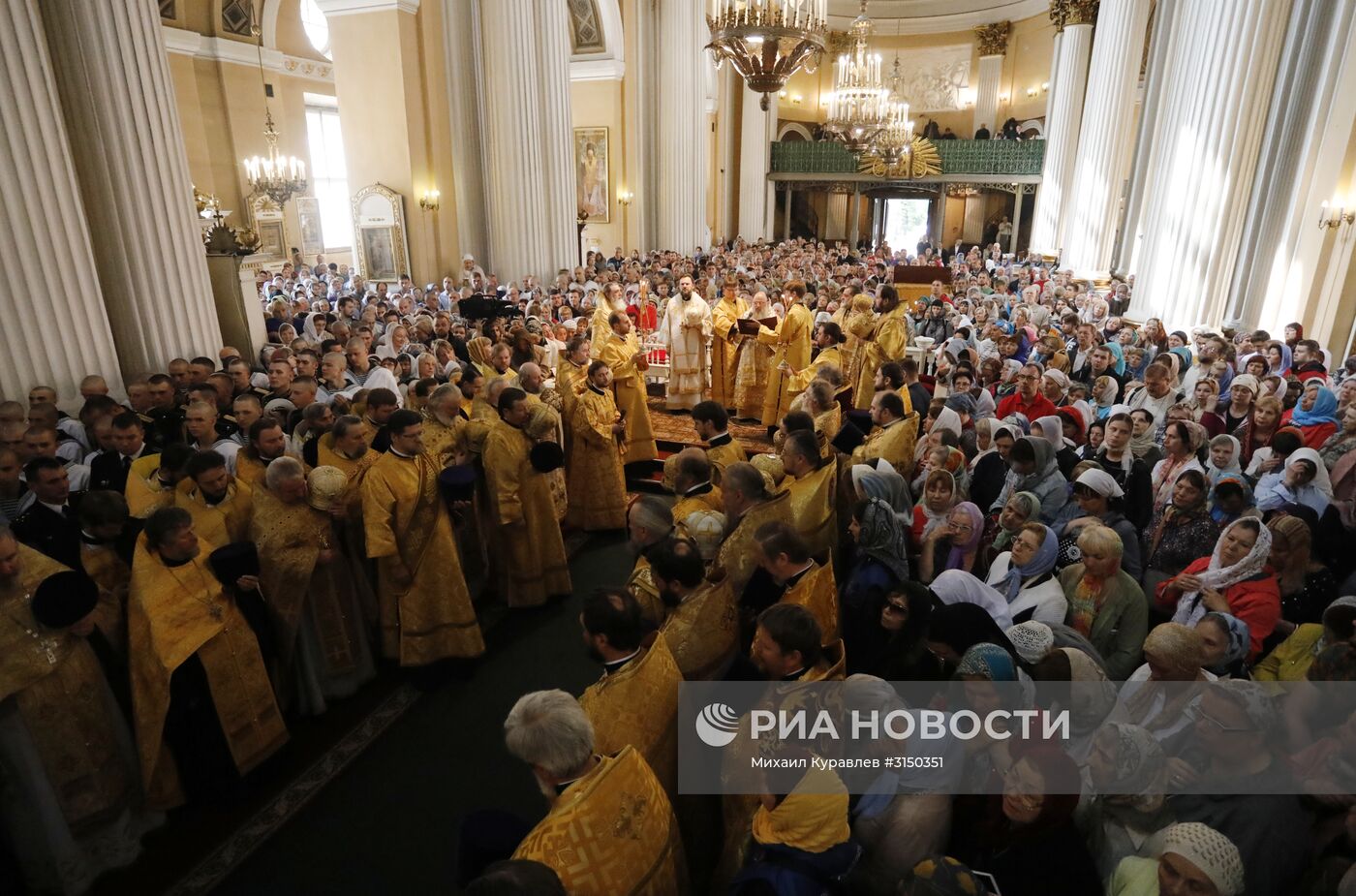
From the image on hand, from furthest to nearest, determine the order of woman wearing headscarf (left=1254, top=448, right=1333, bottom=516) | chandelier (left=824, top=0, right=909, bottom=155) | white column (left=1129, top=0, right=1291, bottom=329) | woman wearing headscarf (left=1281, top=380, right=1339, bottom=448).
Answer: chandelier (left=824, top=0, right=909, bottom=155), white column (left=1129, top=0, right=1291, bottom=329), woman wearing headscarf (left=1281, top=380, right=1339, bottom=448), woman wearing headscarf (left=1254, top=448, right=1333, bottom=516)

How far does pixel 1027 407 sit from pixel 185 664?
582 cm

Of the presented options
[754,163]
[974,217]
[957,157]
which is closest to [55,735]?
[754,163]

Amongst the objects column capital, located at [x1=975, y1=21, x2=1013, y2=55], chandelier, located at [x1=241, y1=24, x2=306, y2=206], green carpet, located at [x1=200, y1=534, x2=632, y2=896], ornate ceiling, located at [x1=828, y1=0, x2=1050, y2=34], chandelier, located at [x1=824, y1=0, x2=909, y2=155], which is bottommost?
green carpet, located at [x1=200, y1=534, x2=632, y2=896]

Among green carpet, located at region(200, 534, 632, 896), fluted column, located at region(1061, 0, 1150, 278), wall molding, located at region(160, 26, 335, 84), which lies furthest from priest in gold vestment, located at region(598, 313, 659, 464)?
fluted column, located at region(1061, 0, 1150, 278)

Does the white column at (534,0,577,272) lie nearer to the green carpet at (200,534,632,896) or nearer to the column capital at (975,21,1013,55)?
the green carpet at (200,534,632,896)

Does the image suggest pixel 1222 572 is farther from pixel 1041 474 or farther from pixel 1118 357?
pixel 1118 357

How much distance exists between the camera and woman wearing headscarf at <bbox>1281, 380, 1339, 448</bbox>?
5559 mm

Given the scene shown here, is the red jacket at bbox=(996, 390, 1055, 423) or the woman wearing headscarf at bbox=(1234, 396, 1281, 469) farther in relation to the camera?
the red jacket at bbox=(996, 390, 1055, 423)

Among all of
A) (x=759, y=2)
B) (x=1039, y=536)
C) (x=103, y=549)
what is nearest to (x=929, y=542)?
(x=1039, y=536)

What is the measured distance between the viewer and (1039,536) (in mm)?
3475

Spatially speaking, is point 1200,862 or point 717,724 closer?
point 1200,862

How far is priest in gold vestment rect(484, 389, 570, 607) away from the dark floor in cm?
71

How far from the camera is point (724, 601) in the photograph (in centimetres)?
325

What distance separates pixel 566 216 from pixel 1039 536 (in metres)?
12.0
